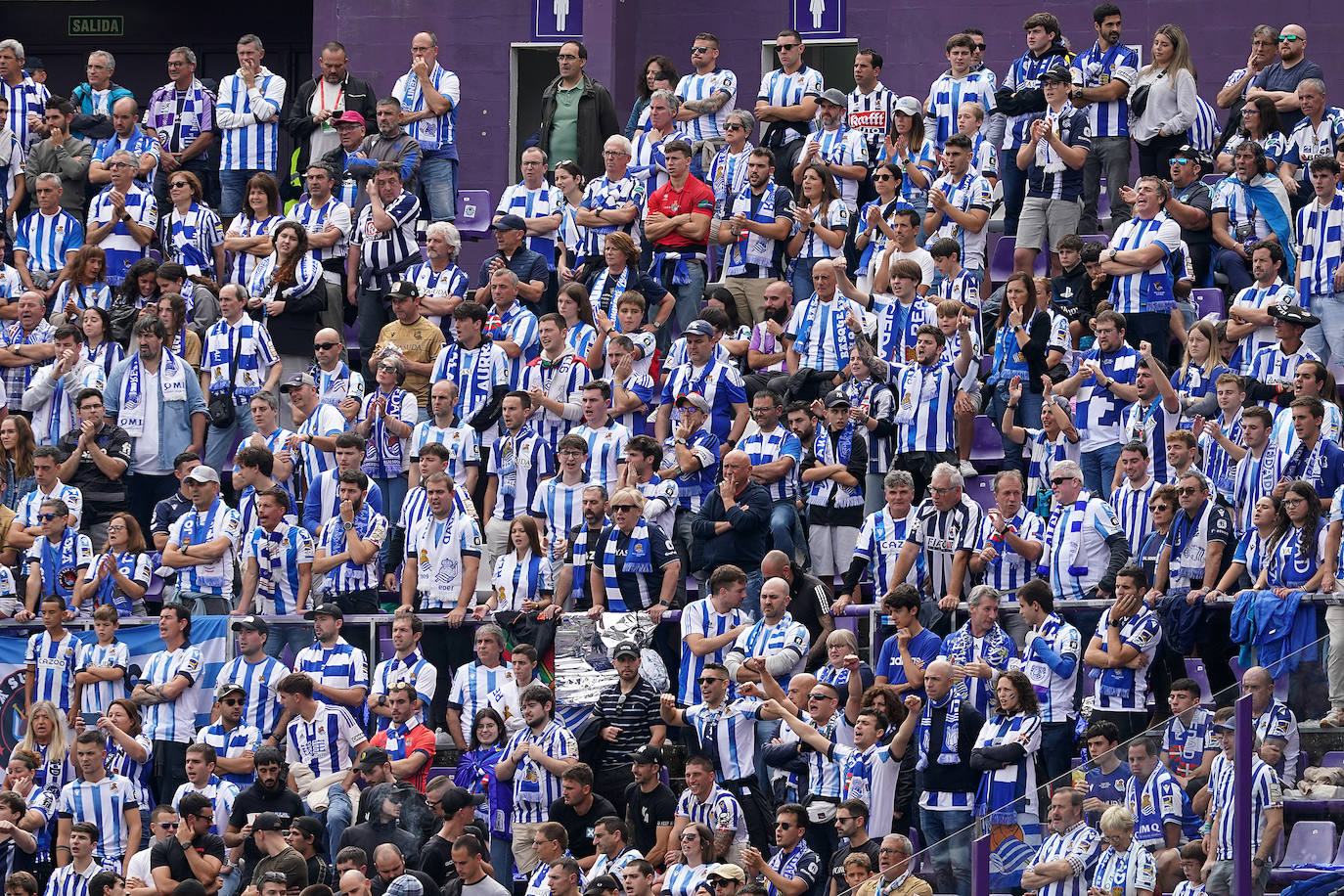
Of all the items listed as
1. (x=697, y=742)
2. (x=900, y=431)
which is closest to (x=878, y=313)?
(x=900, y=431)

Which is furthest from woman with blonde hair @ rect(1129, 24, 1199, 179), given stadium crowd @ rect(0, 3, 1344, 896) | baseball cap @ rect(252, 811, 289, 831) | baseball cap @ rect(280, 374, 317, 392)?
baseball cap @ rect(252, 811, 289, 831)

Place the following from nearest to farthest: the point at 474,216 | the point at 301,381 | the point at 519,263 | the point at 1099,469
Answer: the point at 1099,469 < the point at 301,381 < the point at 519,263 < the point at 474,216

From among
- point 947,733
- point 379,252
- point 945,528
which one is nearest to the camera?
point 947,733

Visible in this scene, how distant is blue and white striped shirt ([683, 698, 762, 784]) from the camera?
16375 mm

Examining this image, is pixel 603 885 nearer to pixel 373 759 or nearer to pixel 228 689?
pixel 373 759

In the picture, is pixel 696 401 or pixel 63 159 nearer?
pixel 696 401

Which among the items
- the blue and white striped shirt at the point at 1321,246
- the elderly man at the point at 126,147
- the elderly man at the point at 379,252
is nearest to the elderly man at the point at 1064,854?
the blue and white striped shirt at the point at 1321,246

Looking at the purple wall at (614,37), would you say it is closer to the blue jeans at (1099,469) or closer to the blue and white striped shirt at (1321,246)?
the blue and white striped shirt at (1321,246)

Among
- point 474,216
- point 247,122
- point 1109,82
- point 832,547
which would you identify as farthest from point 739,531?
point 247,122

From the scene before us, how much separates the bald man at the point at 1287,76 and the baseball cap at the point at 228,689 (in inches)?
385

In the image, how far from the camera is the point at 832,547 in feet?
60.1

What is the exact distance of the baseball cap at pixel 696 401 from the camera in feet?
61.7

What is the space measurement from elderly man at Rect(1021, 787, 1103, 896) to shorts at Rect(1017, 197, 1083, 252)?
29.3 ft

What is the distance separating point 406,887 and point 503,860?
147cm
